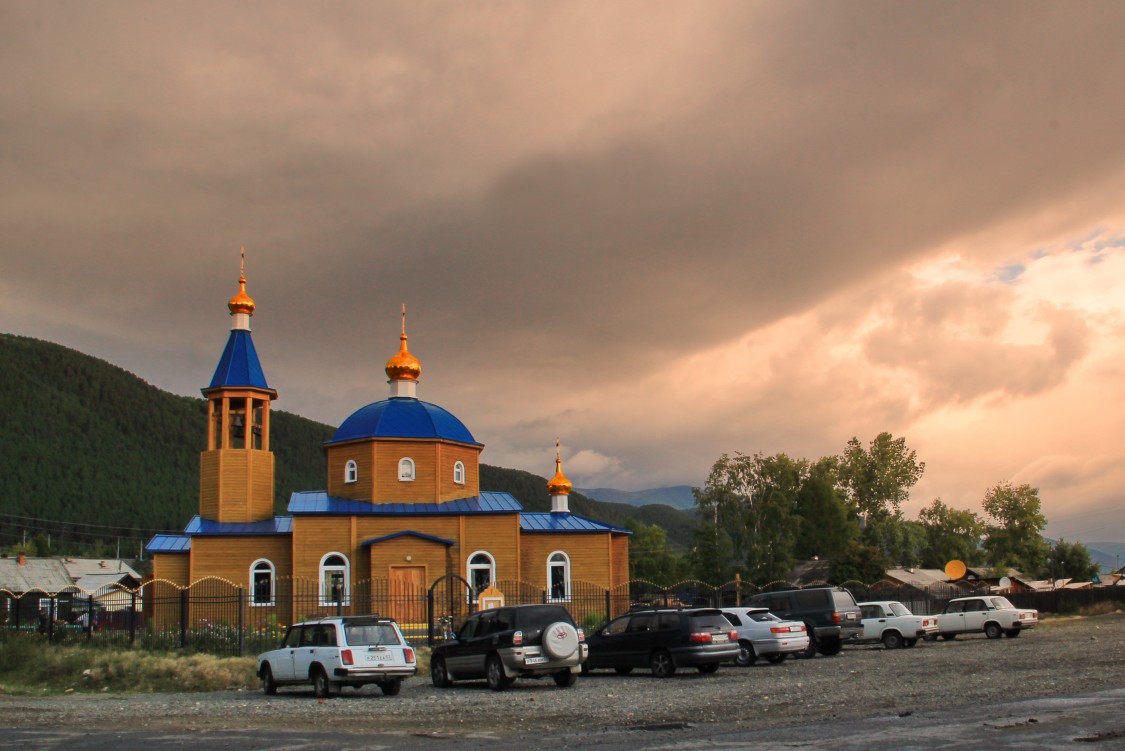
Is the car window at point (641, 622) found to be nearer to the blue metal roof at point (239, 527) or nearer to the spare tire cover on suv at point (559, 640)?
the spare tire cover on suv at point (559, 640)

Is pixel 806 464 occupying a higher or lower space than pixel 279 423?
lower

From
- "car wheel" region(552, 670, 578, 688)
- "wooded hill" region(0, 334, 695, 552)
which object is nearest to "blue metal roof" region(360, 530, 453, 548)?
"car wheel" region(552, 670, 578, 688)

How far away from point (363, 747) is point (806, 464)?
193 ft

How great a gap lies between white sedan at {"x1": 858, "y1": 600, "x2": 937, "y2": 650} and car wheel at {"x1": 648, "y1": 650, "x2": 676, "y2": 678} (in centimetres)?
1015

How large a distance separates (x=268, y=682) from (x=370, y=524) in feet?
61.8

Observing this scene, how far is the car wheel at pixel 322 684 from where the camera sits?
18.6 m

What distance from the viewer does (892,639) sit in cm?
2978

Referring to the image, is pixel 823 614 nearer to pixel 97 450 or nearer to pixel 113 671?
pixel 113 671

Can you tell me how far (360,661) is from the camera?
722 inches

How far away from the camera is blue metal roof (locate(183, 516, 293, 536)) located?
38.2 metres

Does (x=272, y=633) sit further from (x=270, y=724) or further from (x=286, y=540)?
(x=270, y=724)

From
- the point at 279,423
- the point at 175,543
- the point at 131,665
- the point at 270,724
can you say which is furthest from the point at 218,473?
the point at 279,423

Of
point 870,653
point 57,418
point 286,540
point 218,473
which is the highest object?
point 57,418

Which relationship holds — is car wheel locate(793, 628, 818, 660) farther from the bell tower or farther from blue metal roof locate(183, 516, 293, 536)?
the bell tower
